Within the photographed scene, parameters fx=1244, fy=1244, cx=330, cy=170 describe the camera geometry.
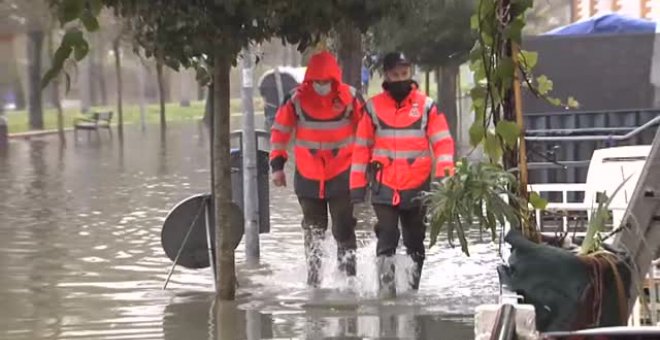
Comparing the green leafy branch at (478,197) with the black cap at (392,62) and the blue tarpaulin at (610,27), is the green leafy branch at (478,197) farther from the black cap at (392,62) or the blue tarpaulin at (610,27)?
the blue tarpaulin at (610,27)

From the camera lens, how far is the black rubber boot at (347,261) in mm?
9422

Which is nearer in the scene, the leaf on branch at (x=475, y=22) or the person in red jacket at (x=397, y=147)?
the leaf on branch at (x=475, y=22)

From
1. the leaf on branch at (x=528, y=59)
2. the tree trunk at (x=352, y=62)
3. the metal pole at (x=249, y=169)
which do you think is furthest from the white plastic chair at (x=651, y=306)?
the tree trunk at (x=352, y=62)

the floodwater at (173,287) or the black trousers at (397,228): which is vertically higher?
the black trousers at (397,228)

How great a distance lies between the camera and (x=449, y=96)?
24.5m

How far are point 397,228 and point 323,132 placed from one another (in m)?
0.92

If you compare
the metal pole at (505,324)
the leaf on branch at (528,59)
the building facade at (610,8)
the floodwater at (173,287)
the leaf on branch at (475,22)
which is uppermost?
the building facade at (610,8)

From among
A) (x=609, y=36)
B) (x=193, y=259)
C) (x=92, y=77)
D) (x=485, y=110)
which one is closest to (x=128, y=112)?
(x=92, y=77)

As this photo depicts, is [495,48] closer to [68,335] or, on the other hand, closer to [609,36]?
[68,335]

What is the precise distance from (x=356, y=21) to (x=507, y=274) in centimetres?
444

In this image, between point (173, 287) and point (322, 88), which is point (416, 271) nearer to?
point (322, 88)

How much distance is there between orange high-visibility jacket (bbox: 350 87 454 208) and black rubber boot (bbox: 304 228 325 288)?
34.9 inches

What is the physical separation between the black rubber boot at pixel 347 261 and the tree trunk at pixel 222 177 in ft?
3.12

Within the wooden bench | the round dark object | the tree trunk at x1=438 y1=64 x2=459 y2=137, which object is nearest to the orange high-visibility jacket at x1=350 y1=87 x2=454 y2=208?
the round dark object
